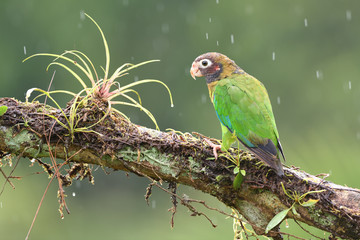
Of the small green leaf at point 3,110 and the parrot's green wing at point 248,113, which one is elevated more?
the small green leaf at point 3,110

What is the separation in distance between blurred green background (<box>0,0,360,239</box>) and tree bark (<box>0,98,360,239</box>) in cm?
1627

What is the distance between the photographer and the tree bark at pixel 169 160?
3.67 m

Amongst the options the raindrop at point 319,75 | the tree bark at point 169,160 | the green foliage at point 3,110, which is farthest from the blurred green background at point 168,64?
the green foliage at point 3,110

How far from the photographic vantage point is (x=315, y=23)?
26.6 meters

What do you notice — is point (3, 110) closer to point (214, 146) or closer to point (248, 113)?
point (214, 146)

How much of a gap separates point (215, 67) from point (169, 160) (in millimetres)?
1675

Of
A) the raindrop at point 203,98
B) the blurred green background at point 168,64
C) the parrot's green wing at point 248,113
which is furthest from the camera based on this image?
the raindrop at point 203,98

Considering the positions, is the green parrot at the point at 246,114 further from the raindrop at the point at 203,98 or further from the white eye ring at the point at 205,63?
the raindrop at the point at 203,98

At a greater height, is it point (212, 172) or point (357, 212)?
point (212, 172)

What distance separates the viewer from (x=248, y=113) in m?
4.45

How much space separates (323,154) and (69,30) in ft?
59.3

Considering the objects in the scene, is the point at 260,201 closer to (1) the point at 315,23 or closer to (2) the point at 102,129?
(2) the point at 102,129

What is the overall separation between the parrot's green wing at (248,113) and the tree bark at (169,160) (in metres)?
0.37

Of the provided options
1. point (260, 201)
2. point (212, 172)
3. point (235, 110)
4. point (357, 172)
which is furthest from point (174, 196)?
point (357, 172)
